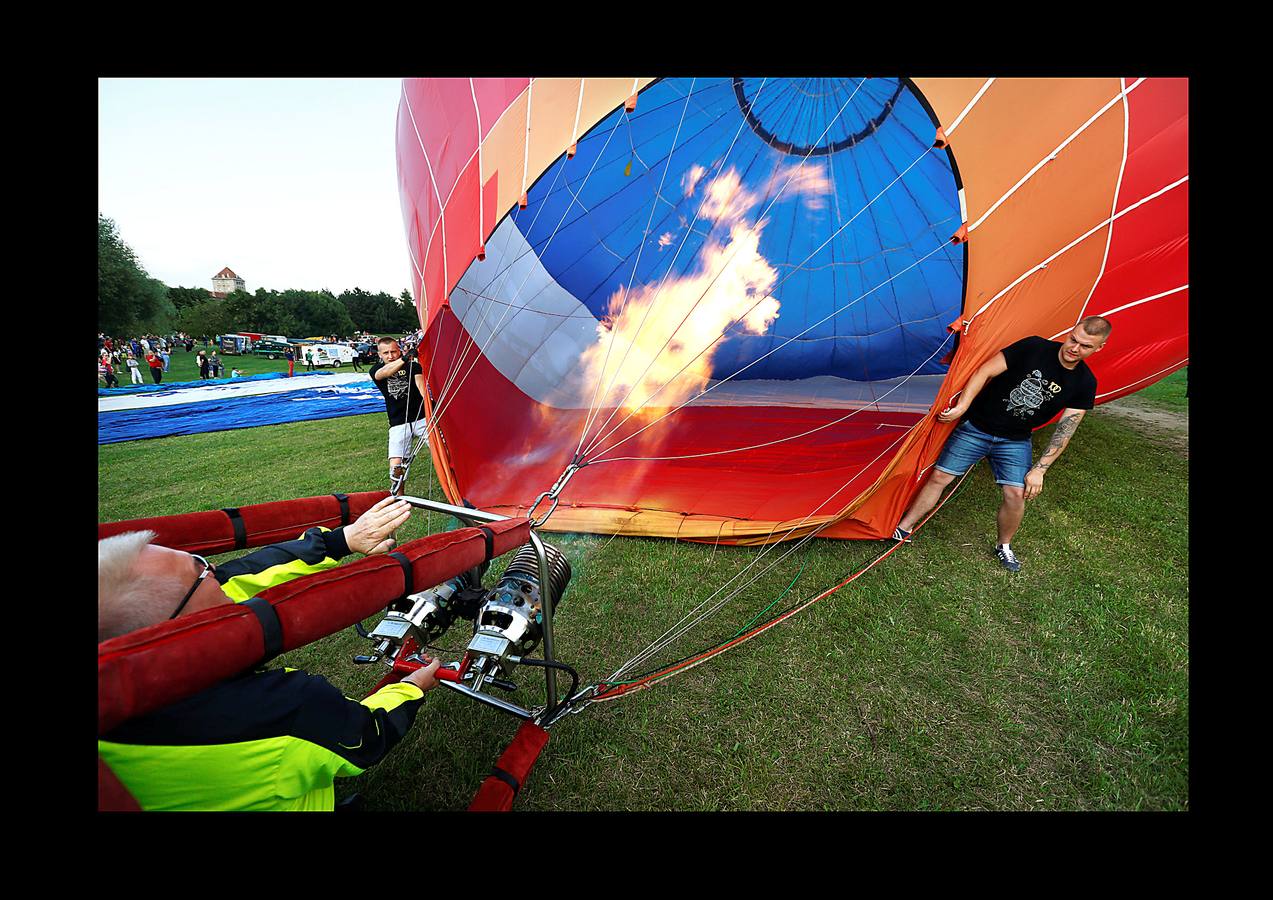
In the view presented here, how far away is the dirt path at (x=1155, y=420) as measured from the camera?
4833 mm

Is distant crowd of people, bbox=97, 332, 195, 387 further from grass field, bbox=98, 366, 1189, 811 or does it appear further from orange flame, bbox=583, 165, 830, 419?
grass field, bbox=98, 366, 1189, 811

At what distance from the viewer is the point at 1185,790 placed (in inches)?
60.4

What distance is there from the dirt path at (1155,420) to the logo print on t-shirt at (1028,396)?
3.23 m

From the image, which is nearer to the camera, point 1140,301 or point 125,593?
point 125,593

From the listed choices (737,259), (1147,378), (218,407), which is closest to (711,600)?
(737,259)

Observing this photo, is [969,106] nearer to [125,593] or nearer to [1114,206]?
[1114,206]

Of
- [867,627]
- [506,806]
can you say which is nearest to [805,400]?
[867,627]

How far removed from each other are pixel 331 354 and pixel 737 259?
77.4ft

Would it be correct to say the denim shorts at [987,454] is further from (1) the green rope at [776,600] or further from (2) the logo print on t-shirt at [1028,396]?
(1) the green rope at [776,600]

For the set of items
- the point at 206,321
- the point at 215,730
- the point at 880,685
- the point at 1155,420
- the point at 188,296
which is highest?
the point at 188,296

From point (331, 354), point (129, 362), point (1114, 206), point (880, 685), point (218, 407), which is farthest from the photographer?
point (331, 354)

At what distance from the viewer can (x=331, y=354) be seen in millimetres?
22422

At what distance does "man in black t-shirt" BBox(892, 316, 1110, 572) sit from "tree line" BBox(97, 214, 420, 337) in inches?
539

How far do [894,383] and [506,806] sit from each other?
4.69 metres
